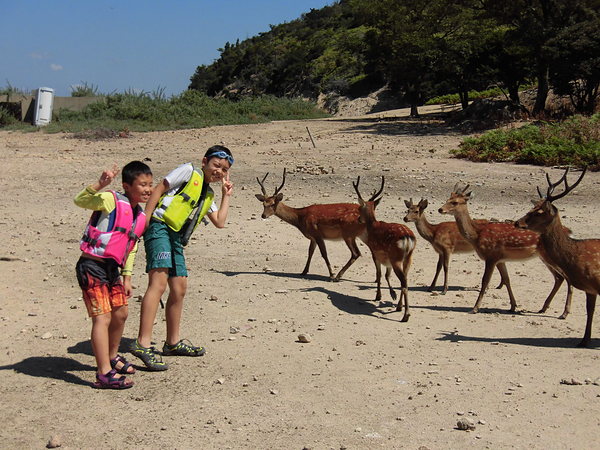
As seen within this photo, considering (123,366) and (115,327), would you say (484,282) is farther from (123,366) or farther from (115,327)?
(115,327)

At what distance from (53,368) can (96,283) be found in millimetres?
1197

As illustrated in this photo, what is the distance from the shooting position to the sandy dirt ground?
5.80 m

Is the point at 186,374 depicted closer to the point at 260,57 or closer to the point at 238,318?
the point at 238,318

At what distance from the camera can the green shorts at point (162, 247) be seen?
6.91 metres

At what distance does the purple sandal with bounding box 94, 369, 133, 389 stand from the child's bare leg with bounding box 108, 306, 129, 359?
0.27 m

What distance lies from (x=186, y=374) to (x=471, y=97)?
1253 inches

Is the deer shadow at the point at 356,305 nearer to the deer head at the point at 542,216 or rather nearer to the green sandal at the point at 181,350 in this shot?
the deer head at the point at 542,216

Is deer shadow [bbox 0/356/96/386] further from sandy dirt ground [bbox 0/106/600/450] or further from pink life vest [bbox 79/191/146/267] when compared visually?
pink life vest [bbox 79/191/146/267]

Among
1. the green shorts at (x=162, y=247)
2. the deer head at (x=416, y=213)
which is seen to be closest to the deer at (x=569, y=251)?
the deer head at (x=416, y=213)

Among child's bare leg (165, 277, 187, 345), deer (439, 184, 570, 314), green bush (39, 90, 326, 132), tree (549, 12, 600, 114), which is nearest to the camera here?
child's bare leg (165, 277, 187, 345)

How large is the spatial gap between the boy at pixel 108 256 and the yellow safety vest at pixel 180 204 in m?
0.35

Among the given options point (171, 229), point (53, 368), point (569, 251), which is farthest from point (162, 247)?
point (569, 251)

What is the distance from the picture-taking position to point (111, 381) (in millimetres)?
6465

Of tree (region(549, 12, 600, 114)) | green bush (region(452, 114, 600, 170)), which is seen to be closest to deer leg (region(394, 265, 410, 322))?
green bush (region(452, 114, 600, 170))
